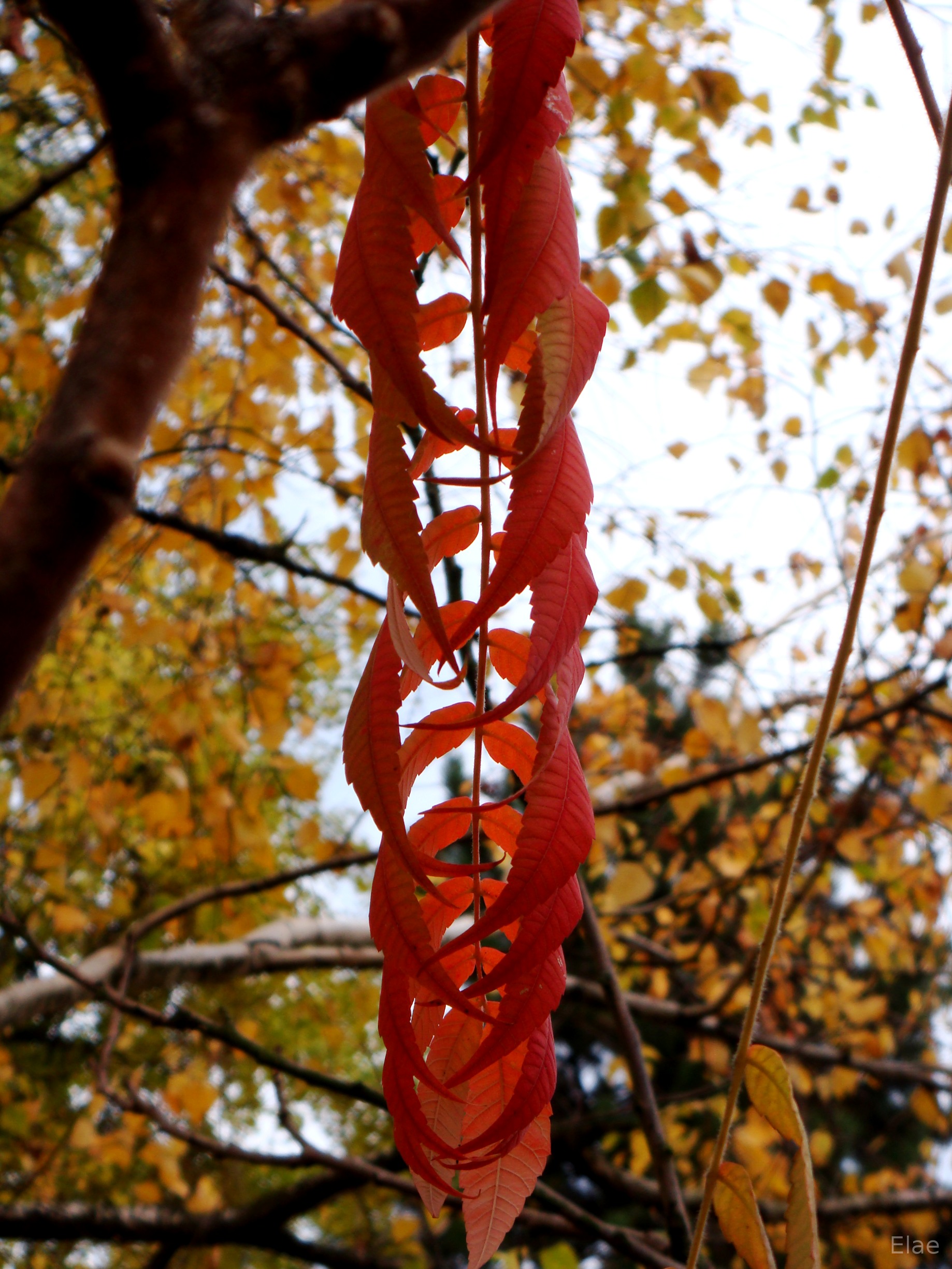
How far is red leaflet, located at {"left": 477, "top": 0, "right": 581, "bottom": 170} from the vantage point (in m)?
0.32

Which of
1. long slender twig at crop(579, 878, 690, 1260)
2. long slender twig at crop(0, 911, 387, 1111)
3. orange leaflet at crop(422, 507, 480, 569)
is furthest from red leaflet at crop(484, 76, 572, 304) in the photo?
long slender twig at crop(0, 911, 387, 1111)

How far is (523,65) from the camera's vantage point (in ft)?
1.06

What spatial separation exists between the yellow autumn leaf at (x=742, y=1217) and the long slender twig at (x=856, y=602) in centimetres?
1

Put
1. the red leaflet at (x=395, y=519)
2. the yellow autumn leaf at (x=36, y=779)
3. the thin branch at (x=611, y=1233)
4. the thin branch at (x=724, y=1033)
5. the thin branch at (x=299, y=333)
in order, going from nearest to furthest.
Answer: the red leaflet at (x=395, y=519) < the thin branch at (x=611, y=1233) < the thin branch at (x=299, y=333) < the thin branch at (x=724, y=1033) < the yellow autumn leaf at (x=36, y=779)

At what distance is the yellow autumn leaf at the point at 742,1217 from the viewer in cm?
40

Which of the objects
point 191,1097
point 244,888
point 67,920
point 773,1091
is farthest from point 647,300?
point 191,1097

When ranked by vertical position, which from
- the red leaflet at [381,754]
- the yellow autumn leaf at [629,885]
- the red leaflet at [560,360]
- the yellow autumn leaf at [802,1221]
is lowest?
the yellow autumn leaf at [802,1221]

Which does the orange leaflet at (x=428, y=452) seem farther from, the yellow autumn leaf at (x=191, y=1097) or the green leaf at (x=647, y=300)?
the yellow autumn leaf at (x=191, y=1097)

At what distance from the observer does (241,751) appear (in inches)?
87.3

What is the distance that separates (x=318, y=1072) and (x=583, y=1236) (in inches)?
12.6

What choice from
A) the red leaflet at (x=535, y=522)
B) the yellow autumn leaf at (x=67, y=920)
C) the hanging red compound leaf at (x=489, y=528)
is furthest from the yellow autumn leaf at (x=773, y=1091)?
the yellow autumn leaf at (x=67, y=920)

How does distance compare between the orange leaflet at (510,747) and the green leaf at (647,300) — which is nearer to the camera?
the orange leaflet at (510,747)

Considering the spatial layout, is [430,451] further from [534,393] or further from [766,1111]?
[766,1111]

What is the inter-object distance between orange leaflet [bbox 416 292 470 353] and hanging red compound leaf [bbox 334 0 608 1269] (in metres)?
0.03
